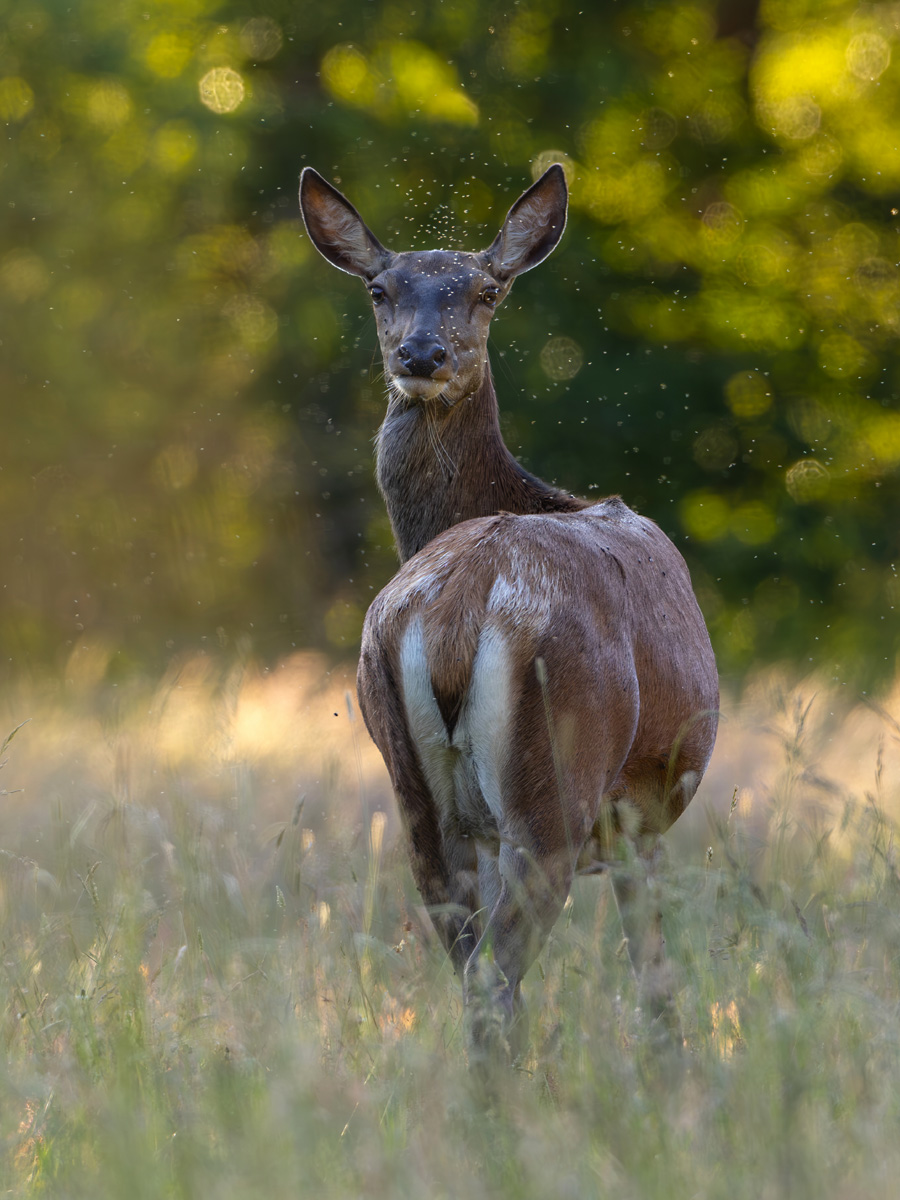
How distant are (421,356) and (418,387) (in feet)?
0.32

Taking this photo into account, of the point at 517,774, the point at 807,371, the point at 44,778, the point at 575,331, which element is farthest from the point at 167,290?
the point at 517,774

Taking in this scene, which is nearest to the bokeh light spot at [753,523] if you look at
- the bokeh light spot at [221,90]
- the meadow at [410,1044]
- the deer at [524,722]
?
the bokeh light spot at [221,90]

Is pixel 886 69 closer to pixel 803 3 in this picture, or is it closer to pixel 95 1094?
pixel 803 3

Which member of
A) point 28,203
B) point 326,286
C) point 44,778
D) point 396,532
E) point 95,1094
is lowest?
point 44,778

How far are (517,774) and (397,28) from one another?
11630mm

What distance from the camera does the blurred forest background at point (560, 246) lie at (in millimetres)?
12789

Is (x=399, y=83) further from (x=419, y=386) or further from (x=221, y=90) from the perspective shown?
(x=419, y=386)

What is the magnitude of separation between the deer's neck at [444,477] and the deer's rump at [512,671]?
0.98 metres

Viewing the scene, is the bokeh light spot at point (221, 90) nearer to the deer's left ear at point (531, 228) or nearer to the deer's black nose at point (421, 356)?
the deer's left ear at point (531, 228)

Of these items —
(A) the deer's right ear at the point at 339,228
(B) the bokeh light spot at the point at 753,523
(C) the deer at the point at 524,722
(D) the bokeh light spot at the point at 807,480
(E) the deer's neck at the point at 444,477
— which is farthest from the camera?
(D) the bokeh light spot at the point at 807,480

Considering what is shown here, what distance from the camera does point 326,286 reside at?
13195mm

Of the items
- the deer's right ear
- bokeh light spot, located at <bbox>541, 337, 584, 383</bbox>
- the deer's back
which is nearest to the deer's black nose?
the deer's right ear

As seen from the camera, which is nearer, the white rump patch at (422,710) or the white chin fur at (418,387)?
the white rump patch at (422,710)

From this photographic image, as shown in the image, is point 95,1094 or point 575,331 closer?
A: point 95,1094
